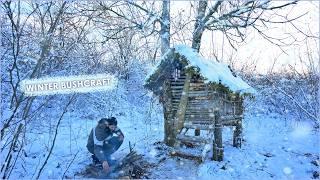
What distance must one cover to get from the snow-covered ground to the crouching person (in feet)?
1.58

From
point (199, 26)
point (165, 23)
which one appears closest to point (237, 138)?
point (199, 26)

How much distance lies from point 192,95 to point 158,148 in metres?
1.62

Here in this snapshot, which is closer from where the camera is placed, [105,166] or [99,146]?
[105,166]

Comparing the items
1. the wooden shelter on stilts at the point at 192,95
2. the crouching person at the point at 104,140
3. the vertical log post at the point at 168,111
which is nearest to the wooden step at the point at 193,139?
the wooden shelter on stilts at the point at 192,95

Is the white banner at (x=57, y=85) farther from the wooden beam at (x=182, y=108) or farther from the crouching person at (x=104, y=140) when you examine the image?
the wooden beam at (x=182, y=108)

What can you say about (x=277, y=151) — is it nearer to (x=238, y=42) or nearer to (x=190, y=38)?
(x=238, y=42)

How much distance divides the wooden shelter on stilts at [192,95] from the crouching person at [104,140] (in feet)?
5.21

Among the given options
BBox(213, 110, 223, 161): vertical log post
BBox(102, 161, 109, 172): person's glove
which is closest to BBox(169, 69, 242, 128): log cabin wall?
BBox(213, 110, 223, 161): vertical log post

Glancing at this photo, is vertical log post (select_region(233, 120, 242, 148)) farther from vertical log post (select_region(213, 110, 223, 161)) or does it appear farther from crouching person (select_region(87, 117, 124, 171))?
crouching person (select_region(87, 117, 124, 171))

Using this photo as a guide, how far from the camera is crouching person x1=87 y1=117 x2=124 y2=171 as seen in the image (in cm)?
665

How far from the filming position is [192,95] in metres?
7.97

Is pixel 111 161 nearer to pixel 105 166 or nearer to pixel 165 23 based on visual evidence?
pixel 105 166

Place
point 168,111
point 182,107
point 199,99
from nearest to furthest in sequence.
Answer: point 199,99 → point 182,107 → point 168,111

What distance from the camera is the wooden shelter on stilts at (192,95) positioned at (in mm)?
7590
